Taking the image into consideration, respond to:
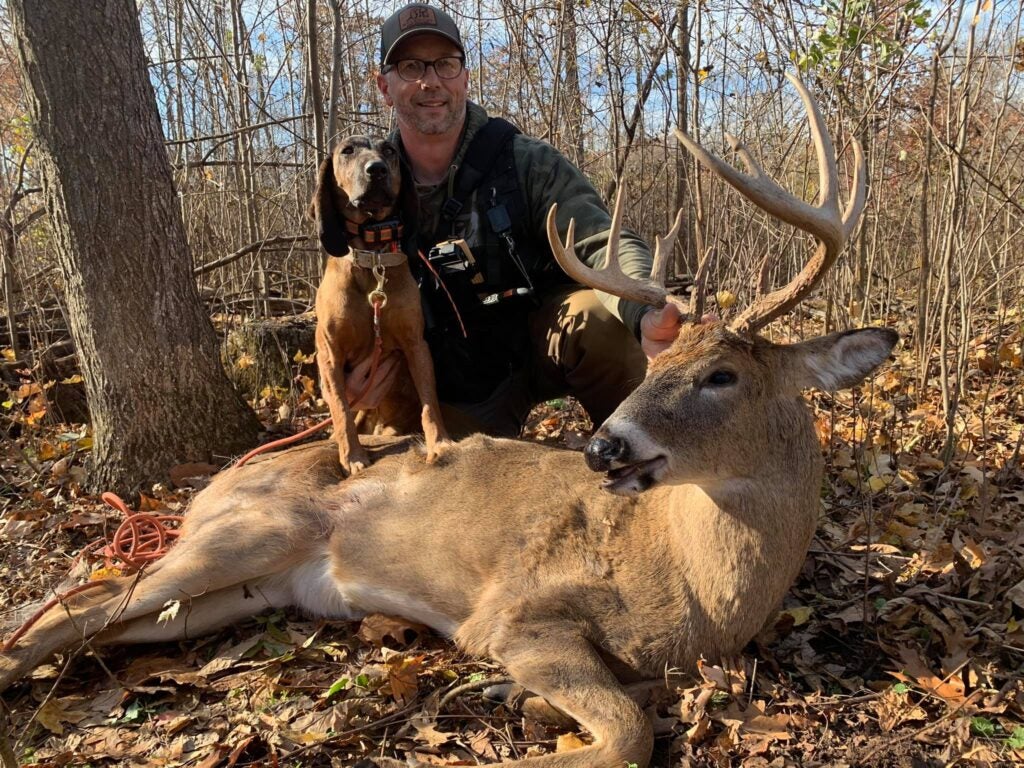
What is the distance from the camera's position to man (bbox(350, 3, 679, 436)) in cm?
457

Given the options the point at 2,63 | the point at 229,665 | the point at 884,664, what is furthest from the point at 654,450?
the point at 2,63

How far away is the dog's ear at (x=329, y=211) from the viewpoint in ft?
13.6

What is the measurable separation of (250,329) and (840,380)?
4.86 meters

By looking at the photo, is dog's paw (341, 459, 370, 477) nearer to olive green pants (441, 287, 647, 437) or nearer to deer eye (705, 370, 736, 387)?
olive green pants (441, 287, 647, 437)

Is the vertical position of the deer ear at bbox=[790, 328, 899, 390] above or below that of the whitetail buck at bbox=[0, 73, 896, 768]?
above

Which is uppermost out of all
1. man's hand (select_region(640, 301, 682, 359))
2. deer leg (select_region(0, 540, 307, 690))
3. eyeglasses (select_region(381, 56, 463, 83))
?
eyeglasses (select_region(381, 56, 463, 83))

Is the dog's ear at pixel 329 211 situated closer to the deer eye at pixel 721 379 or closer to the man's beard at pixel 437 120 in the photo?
the man's beard at pixel 437 120

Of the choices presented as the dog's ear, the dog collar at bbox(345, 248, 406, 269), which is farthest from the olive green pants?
the dog's ear

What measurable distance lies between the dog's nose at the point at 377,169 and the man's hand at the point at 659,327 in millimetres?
1568

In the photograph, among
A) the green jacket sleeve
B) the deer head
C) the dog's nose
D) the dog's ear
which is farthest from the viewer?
the green jacket sleeve

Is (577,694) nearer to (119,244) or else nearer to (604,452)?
(604,452)

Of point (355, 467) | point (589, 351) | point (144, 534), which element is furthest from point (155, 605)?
point (589, 351)

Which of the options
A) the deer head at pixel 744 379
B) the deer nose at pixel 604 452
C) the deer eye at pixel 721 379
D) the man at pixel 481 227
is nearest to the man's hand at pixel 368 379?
the man at pixel 481 227

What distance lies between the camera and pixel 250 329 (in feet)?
20.9
